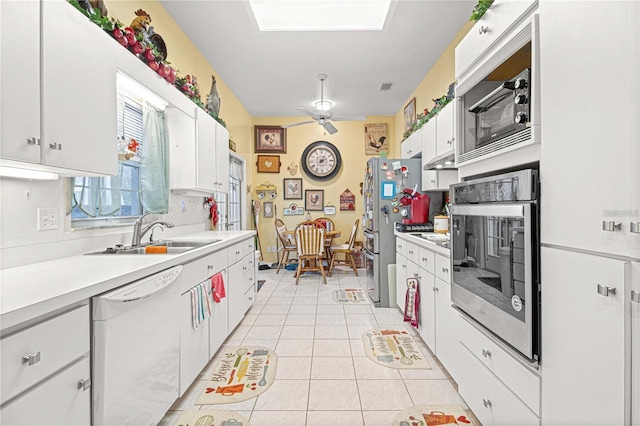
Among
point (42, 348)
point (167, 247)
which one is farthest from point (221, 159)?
point (42, 348)

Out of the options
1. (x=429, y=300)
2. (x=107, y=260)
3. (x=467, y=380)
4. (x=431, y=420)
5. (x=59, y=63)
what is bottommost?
(x=431, y=420)

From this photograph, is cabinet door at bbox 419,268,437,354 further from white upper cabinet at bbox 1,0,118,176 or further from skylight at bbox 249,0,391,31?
skylight at bbox 249,0,391,31

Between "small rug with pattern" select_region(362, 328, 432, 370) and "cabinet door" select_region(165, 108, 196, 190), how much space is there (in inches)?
81.8

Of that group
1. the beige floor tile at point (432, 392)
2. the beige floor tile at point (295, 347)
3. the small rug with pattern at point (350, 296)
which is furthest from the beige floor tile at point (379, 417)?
the small rug with pattern at point (350, 296)

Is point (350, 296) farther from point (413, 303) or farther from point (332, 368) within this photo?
point (332, 368)

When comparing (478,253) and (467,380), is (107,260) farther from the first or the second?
(467,380)

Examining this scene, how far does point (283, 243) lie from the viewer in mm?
5504

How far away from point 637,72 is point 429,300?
1.91 meters

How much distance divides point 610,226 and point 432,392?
5.05 ft

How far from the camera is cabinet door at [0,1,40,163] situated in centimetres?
108

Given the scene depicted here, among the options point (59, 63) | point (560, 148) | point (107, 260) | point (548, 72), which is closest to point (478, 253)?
point (560, 148)

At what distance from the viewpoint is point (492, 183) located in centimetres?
139

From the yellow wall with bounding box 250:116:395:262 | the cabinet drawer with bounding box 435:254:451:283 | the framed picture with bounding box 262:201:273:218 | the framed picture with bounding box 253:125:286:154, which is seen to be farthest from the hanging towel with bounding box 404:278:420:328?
the framed picture with bounding box 253:125:286:154

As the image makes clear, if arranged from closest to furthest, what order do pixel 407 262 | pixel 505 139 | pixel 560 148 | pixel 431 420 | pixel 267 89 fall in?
pixel 560 148, pixel 505 139, pixel 431 420, pixel 407 262, pixel 267 89
